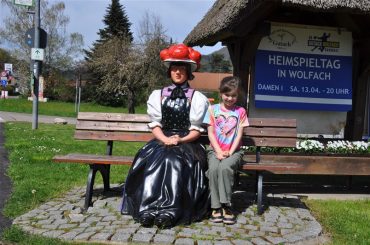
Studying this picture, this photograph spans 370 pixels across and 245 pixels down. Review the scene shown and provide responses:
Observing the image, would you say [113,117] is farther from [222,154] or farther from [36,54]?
[36,54]

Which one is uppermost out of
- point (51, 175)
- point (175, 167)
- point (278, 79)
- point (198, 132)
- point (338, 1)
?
point (338, 1)

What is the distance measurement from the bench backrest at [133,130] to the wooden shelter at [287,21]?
1742 mm

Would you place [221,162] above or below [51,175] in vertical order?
above

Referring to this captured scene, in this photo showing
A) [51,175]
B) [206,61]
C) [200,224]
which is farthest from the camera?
[206,61]

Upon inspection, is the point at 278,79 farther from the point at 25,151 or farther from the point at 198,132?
the point at 25,151

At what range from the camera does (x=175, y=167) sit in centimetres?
464

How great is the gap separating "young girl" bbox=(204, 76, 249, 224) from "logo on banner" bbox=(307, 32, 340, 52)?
320cm

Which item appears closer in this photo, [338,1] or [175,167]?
[175,167]

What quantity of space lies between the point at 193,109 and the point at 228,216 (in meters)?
1.15

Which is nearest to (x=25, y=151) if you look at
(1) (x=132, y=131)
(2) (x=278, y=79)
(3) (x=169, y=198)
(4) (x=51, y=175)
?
(4) (x=51, y=175)

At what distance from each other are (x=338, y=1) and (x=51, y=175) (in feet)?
15.2

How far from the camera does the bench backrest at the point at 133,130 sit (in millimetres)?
5664

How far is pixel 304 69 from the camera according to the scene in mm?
7824

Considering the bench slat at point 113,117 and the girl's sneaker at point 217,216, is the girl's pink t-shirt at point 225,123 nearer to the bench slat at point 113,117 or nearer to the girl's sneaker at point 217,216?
the girl's sneaker at point 217,216
